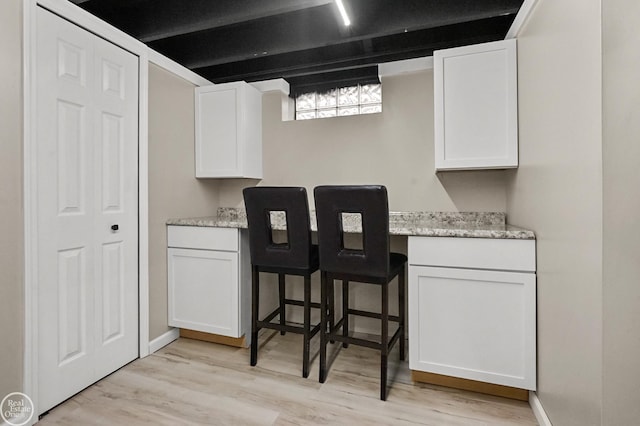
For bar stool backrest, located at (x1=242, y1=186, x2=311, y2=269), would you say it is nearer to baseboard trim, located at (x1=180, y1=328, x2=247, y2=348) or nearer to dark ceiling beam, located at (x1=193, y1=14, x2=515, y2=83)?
baseboard trim, located at (x1=180, y1=328, x2=247, y2=348)

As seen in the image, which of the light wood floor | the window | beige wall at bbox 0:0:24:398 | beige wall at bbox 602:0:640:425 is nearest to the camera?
Answer: beige wall at bbox 602:0:640:425

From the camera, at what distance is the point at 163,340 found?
2.30 meters

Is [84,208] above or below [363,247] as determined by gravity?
above

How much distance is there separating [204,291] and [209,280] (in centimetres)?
10

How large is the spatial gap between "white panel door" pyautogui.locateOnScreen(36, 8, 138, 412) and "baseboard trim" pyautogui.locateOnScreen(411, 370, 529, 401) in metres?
1.88

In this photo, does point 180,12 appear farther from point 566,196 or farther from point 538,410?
point 538,410

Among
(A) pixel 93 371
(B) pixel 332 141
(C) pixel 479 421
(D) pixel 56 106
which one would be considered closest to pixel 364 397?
(C) pixel 479 421

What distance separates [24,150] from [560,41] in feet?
7.89

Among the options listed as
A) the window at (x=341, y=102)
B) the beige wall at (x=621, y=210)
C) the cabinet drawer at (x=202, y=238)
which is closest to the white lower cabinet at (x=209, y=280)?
the cabinet drawer at (x=202, y=238)

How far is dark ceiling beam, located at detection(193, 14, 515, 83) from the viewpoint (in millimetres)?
2213

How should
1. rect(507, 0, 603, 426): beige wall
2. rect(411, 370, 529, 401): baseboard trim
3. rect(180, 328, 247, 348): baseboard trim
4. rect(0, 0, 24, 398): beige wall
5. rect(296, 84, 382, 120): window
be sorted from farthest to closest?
rect(296, 84, 382, 120): window, rect(180, 328, 247, 348): baseboard trim, rect(411, 370, 529, 401): baseboard trim, rect(0, 0, 24, 398): beige wall, rect(507, 0, 603, 426): beige wall

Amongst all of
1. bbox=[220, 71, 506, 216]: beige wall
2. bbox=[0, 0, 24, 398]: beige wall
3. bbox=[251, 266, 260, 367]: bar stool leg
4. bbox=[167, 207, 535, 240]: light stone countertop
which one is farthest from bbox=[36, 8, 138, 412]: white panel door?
bbox=[220, 71, 506, 216]: beige wall

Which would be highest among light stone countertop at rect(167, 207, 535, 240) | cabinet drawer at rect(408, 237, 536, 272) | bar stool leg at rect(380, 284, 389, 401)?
light stone countertop at rect(167, 207, 535, 240)

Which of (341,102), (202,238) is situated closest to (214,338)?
(202,238)
